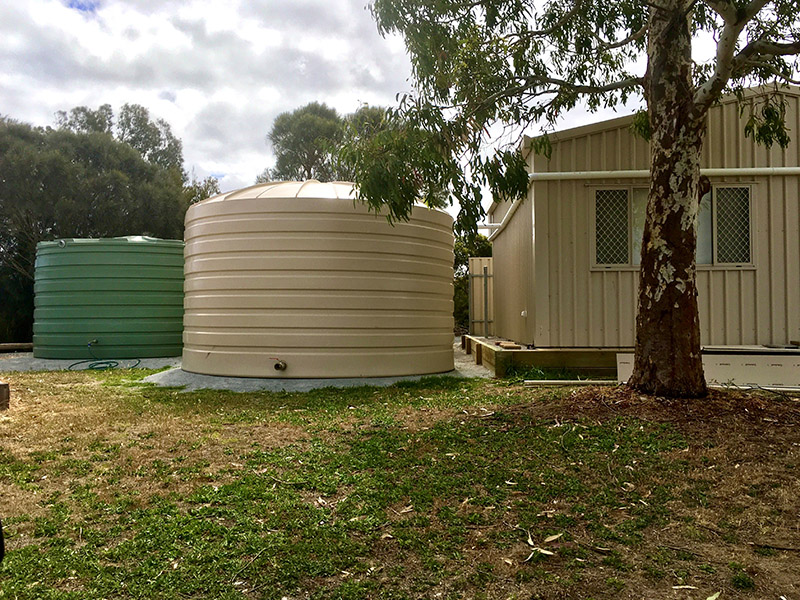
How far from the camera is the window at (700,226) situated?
751cm

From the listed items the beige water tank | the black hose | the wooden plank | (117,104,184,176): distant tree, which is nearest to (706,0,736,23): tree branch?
the beige water tank

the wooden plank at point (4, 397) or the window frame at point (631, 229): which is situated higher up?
the window frame at point (631, 229)

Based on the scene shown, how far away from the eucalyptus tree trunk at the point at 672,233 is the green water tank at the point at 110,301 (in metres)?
9.16

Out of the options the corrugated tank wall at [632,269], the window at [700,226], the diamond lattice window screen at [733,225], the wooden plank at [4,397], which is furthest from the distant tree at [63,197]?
the diamond lattice window screen at [733,225]

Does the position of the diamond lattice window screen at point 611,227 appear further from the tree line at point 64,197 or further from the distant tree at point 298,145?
the distant tree at point 298,145

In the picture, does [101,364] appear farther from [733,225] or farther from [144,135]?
[144,135]

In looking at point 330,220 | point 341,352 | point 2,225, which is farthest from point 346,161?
point 2,225

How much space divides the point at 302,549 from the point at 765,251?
7.03 metres

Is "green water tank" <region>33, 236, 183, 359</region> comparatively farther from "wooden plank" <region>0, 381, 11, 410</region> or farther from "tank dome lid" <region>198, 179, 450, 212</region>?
"wooden plank" <region>0, 381, 11, 410</region>

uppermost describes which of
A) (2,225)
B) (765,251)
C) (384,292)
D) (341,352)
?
(2,225)

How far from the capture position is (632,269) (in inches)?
296

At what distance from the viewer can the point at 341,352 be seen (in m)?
7.58

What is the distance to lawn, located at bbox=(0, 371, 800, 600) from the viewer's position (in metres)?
2.37

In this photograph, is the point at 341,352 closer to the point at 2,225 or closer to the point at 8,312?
the point at 8,312
